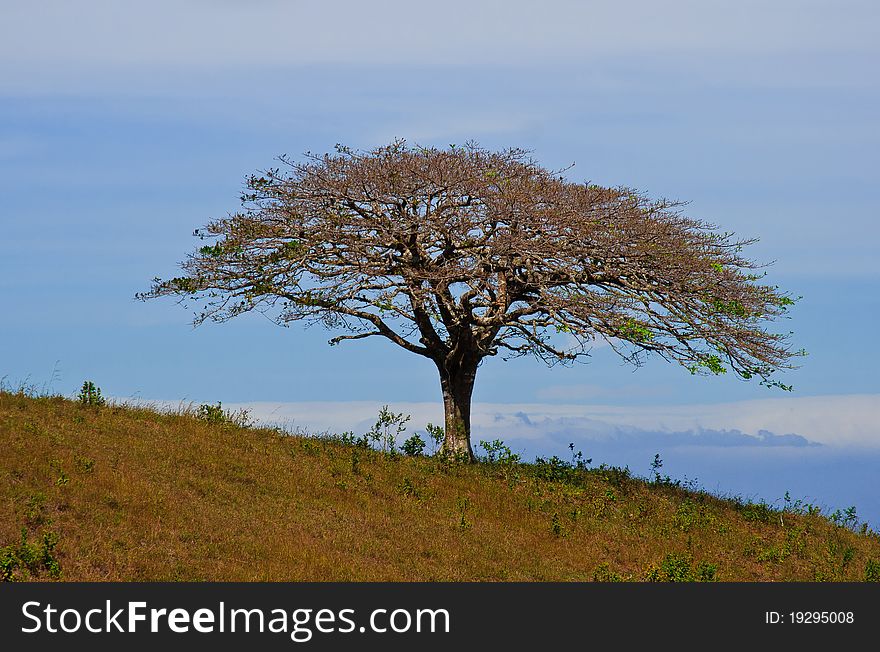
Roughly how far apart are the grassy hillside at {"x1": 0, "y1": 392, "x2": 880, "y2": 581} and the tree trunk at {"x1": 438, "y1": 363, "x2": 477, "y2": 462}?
126 cm

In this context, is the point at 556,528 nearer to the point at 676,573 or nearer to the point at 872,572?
the point at 676,573

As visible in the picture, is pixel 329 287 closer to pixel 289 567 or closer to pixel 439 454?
pixel 439 454

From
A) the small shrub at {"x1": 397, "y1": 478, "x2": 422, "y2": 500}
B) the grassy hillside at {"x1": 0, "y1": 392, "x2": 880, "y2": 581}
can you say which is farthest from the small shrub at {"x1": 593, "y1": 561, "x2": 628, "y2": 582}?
the small shrub at {"x1": 397, "y1": 478, "x2": 422, "y2": 500}

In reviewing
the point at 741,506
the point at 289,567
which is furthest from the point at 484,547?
the point at 741,506

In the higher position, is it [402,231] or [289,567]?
[402,231]

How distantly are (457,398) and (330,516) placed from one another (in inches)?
329

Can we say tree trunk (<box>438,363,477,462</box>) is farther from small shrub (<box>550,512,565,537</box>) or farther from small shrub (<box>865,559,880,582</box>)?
small shrub (<box>865,559,880,582</box>)

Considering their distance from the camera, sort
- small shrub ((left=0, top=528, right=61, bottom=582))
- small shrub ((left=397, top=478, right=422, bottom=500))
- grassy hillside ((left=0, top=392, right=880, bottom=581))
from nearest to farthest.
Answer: small shrub ((left=0, top=528, right=61, bottom=582)) → grassy hillside ((left=0, top=392, right=880, bottom=581)) → small shrub ((left=397, top=478, right=422, bottom=500))

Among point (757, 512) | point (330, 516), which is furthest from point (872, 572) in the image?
point (330, 516)

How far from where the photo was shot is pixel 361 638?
1249cm

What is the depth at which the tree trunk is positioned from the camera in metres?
27.0

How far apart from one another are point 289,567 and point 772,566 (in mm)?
12511

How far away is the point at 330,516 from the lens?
1964 centimetres

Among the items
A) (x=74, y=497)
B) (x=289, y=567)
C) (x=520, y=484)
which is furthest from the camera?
(x=520, y=484)
